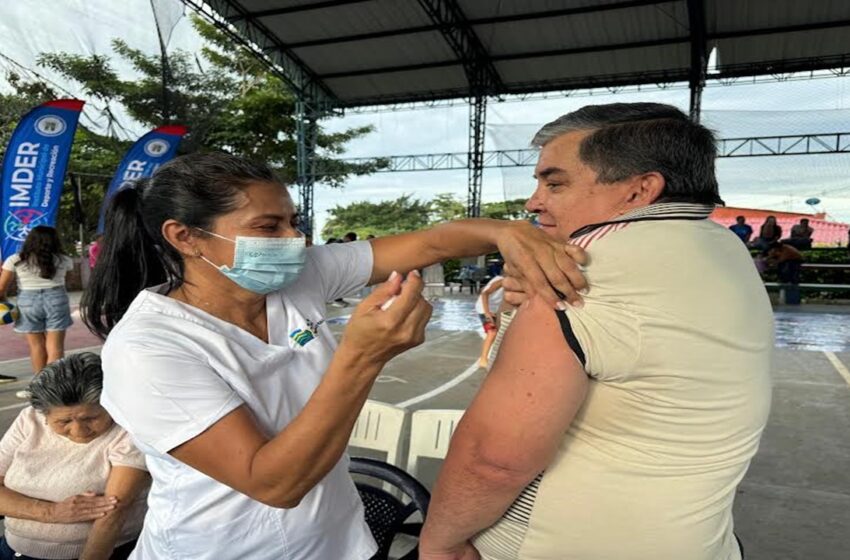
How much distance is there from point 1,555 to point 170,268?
1.20m

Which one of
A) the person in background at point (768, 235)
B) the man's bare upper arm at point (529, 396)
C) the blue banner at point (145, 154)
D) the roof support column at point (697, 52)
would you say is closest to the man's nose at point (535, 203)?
the man's bare upper arm at point (529, 396)

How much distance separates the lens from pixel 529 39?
15.2m

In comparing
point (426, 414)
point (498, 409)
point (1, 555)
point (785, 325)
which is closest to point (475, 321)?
point (785, 325)

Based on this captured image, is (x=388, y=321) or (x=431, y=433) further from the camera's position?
(x=431, y=433)

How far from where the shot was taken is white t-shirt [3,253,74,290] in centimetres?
516

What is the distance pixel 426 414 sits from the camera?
7.62 feet

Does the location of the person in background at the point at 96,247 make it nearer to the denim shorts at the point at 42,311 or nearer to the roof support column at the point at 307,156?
the denim shorts at the point at 42,311

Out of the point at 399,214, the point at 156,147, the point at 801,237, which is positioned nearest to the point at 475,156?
the point at 801,237

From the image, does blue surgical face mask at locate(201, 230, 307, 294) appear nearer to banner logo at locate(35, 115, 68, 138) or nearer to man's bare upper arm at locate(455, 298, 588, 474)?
man's bare upper arm at locate(455, 298, 588, 474)

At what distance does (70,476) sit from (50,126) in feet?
23.4

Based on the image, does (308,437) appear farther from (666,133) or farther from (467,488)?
(666,133)

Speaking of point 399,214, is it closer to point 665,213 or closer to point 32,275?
point 32,275

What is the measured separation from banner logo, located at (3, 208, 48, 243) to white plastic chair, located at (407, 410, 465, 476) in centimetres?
653

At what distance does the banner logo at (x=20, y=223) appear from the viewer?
6.88 m
